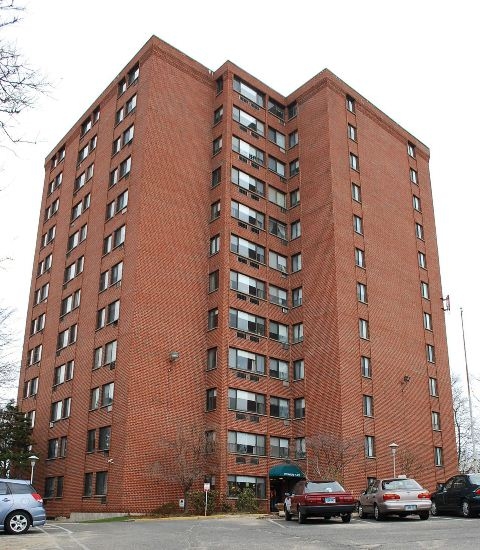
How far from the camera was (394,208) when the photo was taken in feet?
167

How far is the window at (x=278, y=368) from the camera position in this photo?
4333 centimetres

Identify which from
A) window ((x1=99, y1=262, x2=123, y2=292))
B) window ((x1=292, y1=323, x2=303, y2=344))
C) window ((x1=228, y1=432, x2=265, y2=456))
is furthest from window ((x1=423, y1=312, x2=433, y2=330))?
window ((x1=99, y1=262, x2=123, y2=292))

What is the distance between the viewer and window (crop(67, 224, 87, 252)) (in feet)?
160

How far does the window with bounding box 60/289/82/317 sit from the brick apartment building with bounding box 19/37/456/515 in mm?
179

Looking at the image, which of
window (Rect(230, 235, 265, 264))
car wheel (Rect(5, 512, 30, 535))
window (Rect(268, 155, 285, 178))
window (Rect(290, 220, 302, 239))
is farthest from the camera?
window (Rect(268, 155, 285, 178))

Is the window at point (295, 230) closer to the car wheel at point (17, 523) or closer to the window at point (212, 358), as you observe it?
the window at point (212, 358)

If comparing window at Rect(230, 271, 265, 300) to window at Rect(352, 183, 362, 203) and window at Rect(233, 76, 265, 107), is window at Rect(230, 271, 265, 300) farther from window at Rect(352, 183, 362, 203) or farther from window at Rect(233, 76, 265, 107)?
window at Rect(233, 76, 265, 107)

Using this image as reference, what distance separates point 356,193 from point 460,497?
29.3 meters

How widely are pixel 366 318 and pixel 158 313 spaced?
14.2 metres

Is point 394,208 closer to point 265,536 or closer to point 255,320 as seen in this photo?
point 255,320

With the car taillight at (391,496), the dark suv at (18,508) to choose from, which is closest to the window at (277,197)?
the car taillight at (391,496)

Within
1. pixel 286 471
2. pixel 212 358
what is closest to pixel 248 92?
pixel 212 358

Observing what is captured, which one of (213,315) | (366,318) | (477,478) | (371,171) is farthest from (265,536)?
(371,171)

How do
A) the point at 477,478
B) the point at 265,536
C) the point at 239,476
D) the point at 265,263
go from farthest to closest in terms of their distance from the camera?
the point at 265,263, the point at 239,476, the point at 477,478, the point at 265,536
